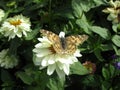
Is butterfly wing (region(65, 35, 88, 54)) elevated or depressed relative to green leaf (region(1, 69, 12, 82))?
elevated

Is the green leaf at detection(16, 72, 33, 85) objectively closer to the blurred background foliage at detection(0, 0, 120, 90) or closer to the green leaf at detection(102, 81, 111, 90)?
the blurred background foliage at detection(0, 0, 120, 90)

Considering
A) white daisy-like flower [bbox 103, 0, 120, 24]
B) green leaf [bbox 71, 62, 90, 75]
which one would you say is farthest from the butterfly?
white daisy-like flower [bbox 103, 0, 120, 24]

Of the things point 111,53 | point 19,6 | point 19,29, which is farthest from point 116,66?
point 19,6

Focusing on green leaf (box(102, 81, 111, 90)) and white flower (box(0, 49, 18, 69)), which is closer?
green leaf (box(102, 81, 111, 90))

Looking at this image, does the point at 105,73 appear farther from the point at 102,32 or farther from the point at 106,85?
Answer: the point at 102,32

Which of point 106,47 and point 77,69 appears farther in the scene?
point 106,47

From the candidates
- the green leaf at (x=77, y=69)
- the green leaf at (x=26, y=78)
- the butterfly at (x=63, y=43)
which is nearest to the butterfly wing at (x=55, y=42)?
the butterfly at (x=63, y=43)

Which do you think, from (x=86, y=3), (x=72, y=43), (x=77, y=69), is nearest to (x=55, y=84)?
(x=77, y=69)
